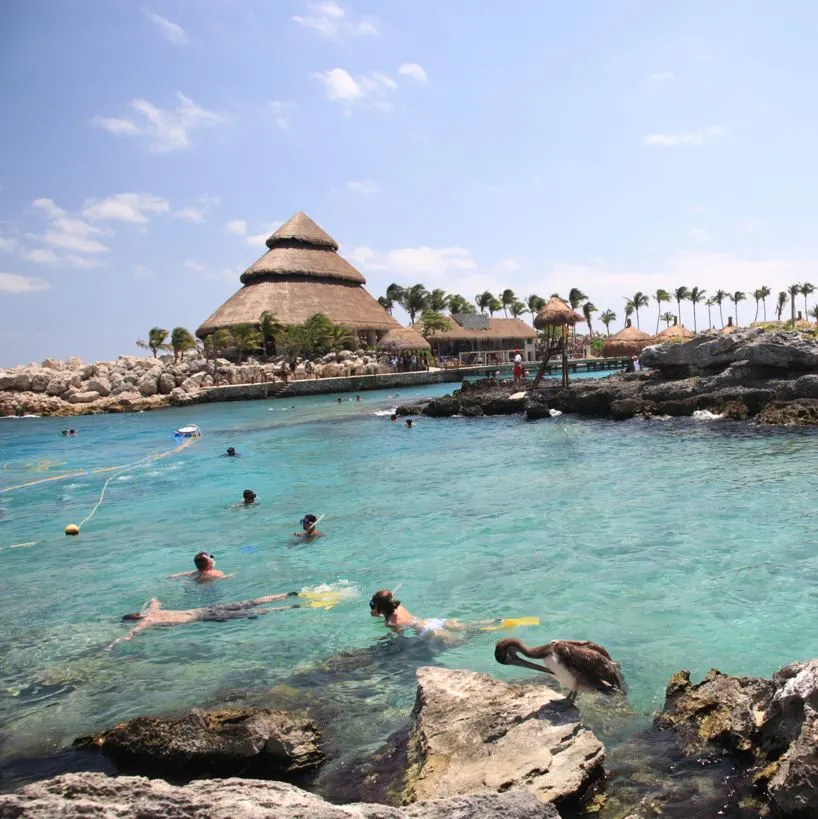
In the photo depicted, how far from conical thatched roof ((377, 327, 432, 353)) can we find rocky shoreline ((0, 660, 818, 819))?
52414 millimetres

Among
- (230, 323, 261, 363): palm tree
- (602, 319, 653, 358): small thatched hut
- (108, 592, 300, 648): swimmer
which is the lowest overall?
(108, 592, 300, 648): swimmer

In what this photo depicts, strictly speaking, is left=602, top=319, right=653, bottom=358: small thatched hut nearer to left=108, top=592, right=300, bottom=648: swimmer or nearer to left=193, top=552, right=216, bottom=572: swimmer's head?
left=193, top=552, right=216, bottom=572: swimmer's head

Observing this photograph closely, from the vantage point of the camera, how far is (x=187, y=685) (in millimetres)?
5910

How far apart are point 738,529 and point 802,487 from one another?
3018 mm

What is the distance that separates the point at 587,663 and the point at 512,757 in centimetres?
91

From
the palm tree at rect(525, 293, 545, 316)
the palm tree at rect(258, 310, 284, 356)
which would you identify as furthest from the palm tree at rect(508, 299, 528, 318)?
the palm tree at rect(258, 310, 284, 356)

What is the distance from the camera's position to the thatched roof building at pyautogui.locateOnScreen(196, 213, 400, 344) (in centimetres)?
5888

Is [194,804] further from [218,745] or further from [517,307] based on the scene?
[517,307]

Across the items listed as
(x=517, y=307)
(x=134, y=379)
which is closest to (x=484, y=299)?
(x=517, y=307)

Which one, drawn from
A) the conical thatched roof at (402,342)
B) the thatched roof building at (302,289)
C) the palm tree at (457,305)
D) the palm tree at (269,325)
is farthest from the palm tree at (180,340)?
the palm tree at (457,305)

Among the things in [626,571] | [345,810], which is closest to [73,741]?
[345,810]

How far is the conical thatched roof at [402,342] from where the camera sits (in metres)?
56.8

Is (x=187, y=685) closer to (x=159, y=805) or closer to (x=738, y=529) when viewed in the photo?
(x=159, y=805)

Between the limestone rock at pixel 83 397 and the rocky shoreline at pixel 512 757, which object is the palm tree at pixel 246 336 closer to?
the limestone rock at pixel 83 397
